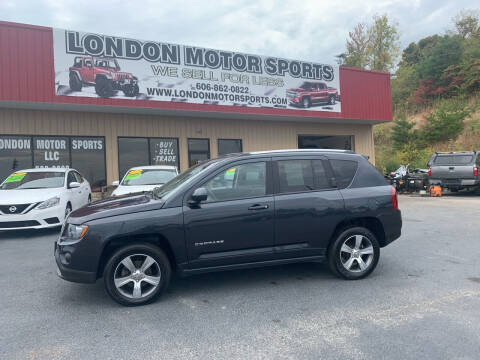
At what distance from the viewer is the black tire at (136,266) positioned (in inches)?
155

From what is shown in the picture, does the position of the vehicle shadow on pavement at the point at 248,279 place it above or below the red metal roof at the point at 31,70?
below

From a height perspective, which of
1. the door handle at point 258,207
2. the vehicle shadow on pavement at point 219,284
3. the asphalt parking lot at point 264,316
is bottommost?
the asphalt parking lot at point 264,316

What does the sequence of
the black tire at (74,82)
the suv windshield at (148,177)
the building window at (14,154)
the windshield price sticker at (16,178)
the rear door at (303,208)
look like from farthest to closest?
the building window at (14,154) → the black tire at (74,82) → the suv windshield at (148,177) → the windshield price sticker at (16,178) → the rear door at (303,208)

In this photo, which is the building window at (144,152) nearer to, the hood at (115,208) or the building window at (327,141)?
the building window at (327,141)

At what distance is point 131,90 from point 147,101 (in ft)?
2.10

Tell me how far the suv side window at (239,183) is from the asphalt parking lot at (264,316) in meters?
1.17

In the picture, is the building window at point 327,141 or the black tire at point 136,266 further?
the building window at point 327,141

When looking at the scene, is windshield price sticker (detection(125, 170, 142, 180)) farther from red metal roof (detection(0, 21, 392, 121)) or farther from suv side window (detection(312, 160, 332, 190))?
suv side window (detection(312, 160, 332, 190))

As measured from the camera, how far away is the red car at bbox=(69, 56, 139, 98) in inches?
467

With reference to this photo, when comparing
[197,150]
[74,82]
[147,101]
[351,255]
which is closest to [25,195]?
[74,82]

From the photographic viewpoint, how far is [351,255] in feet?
15.5

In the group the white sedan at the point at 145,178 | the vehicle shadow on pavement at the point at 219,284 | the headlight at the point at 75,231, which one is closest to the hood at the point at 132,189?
the white sedan at the point at 145,178

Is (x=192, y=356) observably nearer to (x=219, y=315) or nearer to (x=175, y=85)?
(x=219, y=315)

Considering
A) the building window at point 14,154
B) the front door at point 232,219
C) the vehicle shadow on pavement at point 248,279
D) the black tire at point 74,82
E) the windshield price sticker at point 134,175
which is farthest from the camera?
the building window at point 14,154
